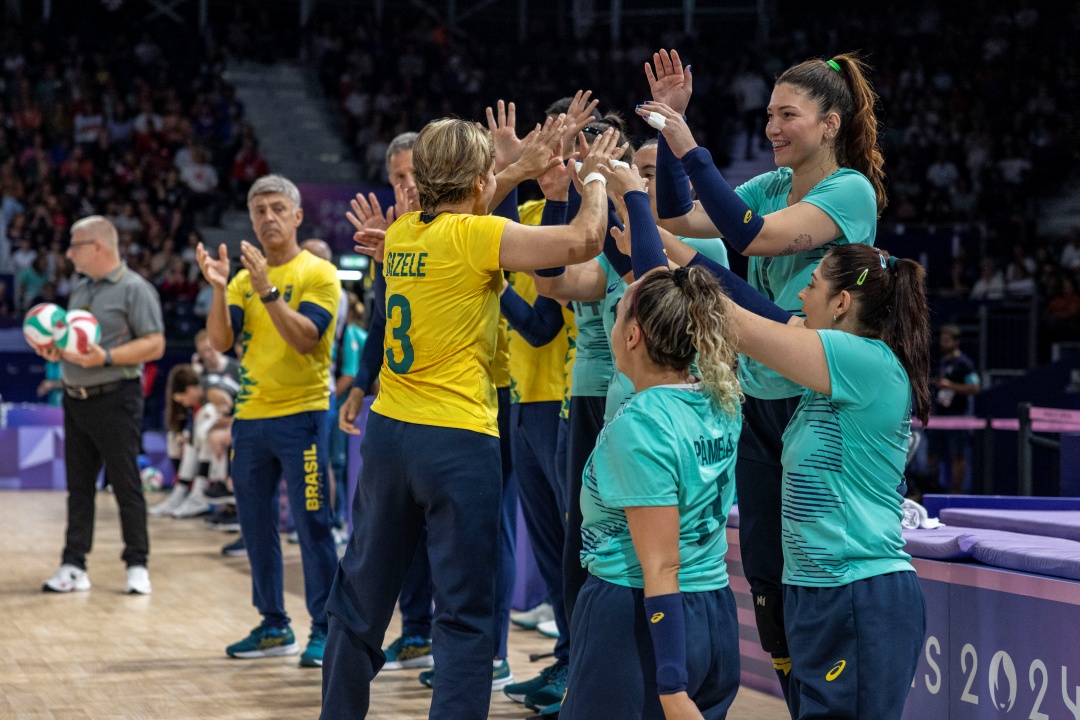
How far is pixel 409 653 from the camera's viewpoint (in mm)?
4879

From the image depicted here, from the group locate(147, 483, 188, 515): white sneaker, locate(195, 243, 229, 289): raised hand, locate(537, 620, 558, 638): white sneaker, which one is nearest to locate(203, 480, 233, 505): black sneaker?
locate(147, 483, 188, 515): white sneaker

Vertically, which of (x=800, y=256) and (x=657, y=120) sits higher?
(x=657, y=120)

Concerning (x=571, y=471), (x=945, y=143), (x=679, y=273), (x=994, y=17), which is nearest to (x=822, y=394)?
(x=679, y=273)

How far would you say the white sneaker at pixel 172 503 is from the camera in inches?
408

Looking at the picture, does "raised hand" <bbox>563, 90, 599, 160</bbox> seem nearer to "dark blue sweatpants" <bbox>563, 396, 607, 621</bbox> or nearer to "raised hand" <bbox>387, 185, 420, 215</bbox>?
"raised hand" <bbox>387, 185, 420, 215</bbox>

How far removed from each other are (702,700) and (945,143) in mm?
15382

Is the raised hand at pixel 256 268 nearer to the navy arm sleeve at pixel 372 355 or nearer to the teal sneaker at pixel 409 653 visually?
the navy arm sleeve at pixel 372 355

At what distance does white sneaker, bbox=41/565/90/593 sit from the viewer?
6.41 m

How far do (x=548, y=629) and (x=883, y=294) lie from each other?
3.14 m

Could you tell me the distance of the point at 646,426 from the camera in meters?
2.32

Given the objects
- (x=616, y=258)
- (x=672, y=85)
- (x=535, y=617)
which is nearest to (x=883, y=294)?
(x=672, y=85)

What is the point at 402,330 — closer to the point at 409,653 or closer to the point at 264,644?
the point at 409,653

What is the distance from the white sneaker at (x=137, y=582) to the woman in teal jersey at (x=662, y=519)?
449cm

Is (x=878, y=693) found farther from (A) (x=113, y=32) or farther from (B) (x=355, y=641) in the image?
(A) (x=113, y=32)
